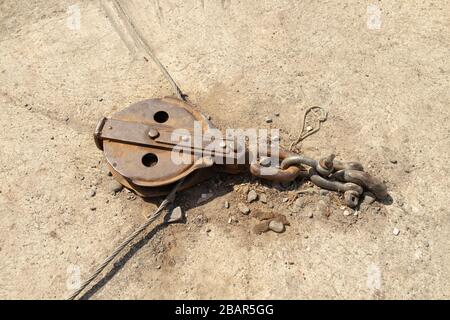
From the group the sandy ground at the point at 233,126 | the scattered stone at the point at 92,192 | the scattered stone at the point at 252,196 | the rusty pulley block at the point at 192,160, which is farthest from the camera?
the scattered stone at the point at 92,192

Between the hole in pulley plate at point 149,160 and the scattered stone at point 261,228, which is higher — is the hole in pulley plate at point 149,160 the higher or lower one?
the higher one

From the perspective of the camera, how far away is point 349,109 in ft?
10.8

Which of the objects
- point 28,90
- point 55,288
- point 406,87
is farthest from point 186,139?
point 406,87

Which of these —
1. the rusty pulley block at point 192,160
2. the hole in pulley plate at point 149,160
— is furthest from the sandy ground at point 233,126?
the hole in pulley plate at point 149,160

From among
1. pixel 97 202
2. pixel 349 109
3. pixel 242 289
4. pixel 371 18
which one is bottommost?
pixel 242 289

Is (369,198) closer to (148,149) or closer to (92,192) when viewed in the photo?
(148,149)

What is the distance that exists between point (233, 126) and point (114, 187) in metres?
1.02

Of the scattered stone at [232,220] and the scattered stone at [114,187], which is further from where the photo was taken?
the scattered stone at [114,187]

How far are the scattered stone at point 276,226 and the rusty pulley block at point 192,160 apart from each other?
30 cm

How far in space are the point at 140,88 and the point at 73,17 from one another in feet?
3.73

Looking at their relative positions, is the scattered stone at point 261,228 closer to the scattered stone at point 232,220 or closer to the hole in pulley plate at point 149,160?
the scattered stone at point 232,220

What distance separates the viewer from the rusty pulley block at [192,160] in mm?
2799

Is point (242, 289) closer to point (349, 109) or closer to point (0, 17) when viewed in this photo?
point (349, 109)

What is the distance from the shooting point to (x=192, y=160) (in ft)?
9.34
